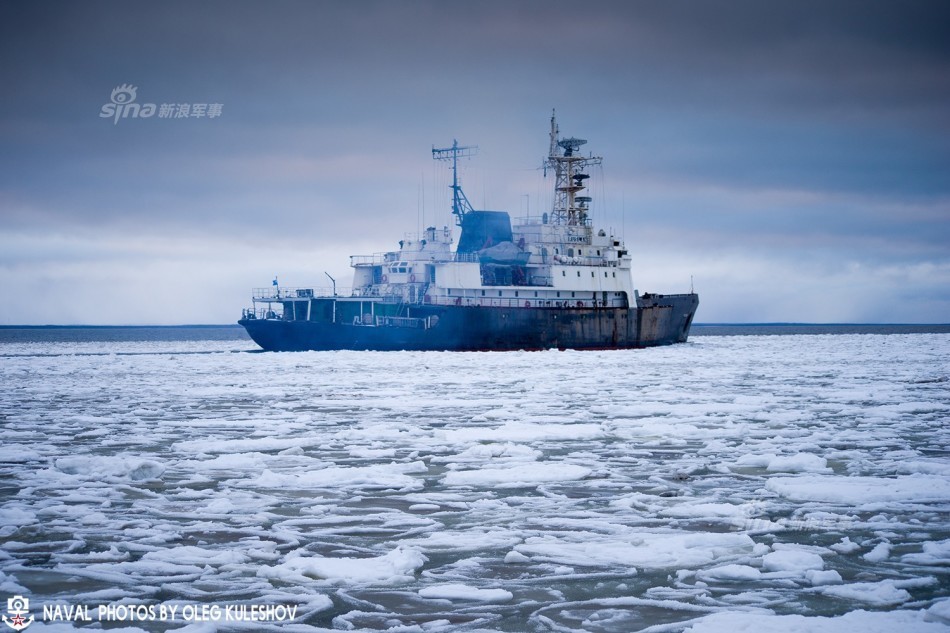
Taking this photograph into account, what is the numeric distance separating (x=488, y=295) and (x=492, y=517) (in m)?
40.2

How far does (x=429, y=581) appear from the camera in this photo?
5.15 metres

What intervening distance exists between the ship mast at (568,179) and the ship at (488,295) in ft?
0.22

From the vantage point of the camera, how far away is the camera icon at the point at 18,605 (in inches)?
179

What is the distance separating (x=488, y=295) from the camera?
46906mm

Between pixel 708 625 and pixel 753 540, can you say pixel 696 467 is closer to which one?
pixel 753 540

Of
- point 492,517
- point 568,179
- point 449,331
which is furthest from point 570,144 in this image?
point 492,517

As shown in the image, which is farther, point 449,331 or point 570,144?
point 570,144

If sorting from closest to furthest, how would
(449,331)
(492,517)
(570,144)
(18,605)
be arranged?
(18,605) < (492,517) < (449,331) < (570,144)

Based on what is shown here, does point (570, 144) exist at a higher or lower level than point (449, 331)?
higher

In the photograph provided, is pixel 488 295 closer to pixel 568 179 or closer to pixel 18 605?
pixel 568 179

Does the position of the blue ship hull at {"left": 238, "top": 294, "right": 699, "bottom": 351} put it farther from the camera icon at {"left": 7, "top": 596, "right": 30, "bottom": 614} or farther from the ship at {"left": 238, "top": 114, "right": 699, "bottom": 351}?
the camera icon at {"left": 7, "top": 596, "right": 30, "bottom": 614}

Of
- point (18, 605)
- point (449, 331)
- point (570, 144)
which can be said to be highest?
point (570, 144)

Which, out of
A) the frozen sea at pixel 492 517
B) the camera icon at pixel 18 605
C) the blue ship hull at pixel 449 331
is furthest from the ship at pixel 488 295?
the camera icon at pixel 18 605

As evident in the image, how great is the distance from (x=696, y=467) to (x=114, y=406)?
11.7 m
